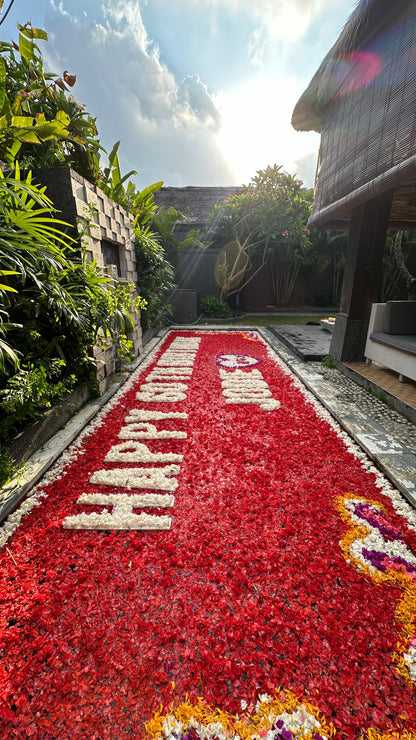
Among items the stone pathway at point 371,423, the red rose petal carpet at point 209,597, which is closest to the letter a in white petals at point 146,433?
the red rose petal carpet at point 209,597

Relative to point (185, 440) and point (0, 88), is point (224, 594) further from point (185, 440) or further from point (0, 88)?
point (0, 88)

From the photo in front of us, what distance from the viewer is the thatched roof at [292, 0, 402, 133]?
3047 millimetres

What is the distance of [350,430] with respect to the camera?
9.29 feet

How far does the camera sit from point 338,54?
3.71 metres

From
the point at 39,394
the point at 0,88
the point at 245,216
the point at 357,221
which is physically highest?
the point at 245,216

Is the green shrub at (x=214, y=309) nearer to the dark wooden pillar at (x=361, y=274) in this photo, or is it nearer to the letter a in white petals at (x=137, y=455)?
the dark wooden pillar at (x=361, y=274)

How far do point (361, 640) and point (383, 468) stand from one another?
4.34ft

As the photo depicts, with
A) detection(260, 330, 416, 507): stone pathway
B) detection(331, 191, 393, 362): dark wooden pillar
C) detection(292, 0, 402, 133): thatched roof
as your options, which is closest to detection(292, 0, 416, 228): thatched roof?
detection(292, 0, 402, 133): thatched roof

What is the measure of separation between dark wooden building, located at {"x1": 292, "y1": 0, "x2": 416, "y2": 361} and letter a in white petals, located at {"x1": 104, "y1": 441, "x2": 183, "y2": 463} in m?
3.36

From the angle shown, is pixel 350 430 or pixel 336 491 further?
pixel 350 430

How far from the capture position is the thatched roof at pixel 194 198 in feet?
43.0

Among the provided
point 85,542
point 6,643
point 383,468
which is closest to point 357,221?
point 383,468

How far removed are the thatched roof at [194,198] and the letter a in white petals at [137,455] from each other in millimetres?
12200

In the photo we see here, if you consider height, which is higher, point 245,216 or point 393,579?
point 245,216
